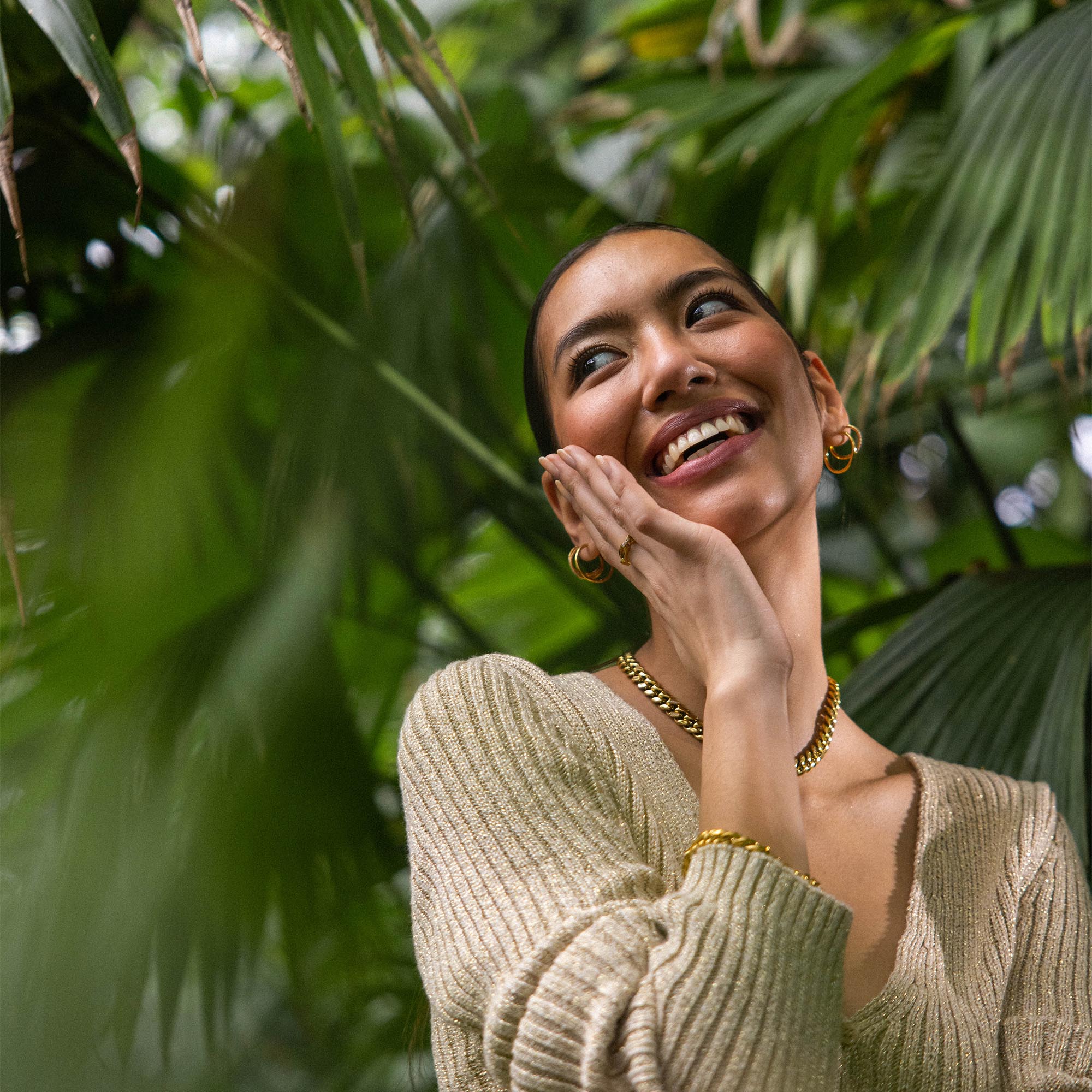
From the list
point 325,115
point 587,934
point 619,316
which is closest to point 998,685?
point 619,316

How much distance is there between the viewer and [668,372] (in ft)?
3.08

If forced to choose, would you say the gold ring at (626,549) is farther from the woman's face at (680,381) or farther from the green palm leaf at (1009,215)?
the green palm leaf at (1009,215)

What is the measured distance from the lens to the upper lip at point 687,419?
942 millimetres

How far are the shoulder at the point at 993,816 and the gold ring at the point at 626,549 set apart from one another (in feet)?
1.15

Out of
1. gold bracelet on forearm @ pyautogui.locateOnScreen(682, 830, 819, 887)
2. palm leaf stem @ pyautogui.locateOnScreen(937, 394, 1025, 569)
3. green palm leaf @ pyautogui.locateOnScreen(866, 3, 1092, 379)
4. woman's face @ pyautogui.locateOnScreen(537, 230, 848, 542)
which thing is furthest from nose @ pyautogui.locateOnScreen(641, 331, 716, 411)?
palm leaf stem @ pyautogui.locateOnScreen(937, 394, 1025, 569)

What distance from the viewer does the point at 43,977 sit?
1191 mm

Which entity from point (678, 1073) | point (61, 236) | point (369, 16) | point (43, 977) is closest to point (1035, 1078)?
point (678, 1073)

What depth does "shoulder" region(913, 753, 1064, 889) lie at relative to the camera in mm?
1021

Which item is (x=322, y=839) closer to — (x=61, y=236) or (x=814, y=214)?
(x=61, y=236)

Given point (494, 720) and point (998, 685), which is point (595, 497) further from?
point (998, 685)

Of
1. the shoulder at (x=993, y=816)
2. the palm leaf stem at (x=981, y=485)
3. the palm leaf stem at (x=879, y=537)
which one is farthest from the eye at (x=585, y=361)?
the palm leaf stem at (x=879, y=537)

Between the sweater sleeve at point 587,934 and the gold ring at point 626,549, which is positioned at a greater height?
the gold ring at point 626,549

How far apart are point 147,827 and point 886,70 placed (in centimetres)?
130

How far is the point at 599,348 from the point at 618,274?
7 cm
